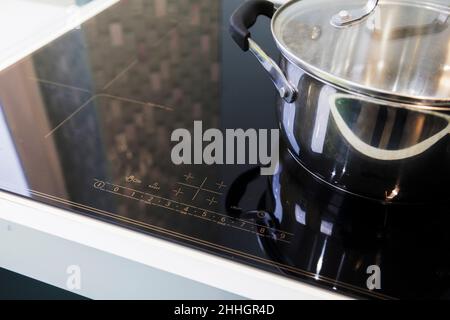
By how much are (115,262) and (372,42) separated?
45cm

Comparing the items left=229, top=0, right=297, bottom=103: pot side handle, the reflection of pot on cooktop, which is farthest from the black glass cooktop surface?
left=229, top=0, right=297, bottom=103: pot side handle

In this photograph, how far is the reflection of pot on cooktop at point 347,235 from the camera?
527 millimetres

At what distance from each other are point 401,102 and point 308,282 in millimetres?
222

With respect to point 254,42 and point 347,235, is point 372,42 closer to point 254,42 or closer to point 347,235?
point 254,42

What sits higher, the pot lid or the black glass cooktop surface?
the pot lid

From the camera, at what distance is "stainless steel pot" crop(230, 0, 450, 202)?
51 centimetres

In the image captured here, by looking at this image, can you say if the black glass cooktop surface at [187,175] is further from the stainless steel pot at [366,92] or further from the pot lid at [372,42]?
the pot lid at [372,42]

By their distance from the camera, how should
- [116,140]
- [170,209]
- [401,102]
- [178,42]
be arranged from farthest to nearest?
1. [178,42]
2. [116,140]
3. [170,209]
4. [401,102]

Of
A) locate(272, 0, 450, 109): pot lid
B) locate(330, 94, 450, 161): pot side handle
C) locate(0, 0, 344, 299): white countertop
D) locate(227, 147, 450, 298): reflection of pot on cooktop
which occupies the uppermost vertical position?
locate(272, 0, 450, 109): pot lid

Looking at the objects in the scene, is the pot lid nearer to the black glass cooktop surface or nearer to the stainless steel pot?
the stainless steel pot

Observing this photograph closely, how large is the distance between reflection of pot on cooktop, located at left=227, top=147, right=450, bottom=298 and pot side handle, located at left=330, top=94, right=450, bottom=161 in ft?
0.32
